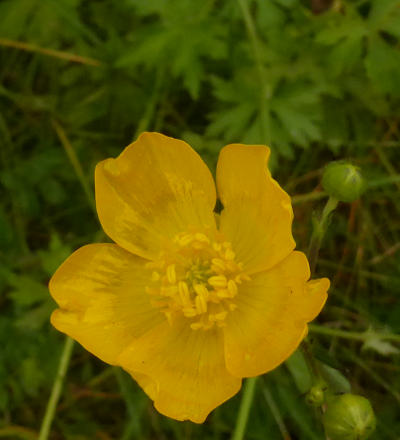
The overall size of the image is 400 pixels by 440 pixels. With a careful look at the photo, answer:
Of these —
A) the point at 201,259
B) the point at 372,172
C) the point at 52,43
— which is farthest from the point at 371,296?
the point at 52,43

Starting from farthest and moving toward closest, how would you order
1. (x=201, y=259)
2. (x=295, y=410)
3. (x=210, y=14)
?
(x=210, y=14) → (x=295, y=410) → (x=201, y=259)

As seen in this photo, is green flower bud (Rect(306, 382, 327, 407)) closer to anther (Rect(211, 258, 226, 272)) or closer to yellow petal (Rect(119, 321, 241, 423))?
yellow petal (Rect(119, 321, 241, 423))

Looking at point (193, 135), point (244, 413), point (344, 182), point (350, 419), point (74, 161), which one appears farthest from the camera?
point (74, 161)

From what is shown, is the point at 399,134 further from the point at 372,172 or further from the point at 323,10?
the point at 323,10

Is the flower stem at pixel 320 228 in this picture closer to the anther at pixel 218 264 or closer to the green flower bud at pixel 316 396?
the anther at pixel 218 264

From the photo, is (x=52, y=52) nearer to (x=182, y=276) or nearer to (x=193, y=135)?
(x=193, y=135)

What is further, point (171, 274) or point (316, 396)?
point (171, 274)

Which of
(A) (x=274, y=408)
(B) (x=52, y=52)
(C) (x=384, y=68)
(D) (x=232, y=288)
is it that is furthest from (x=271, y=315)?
(B) (x=52, y=52)

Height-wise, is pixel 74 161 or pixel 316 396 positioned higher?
pixel 316 396
